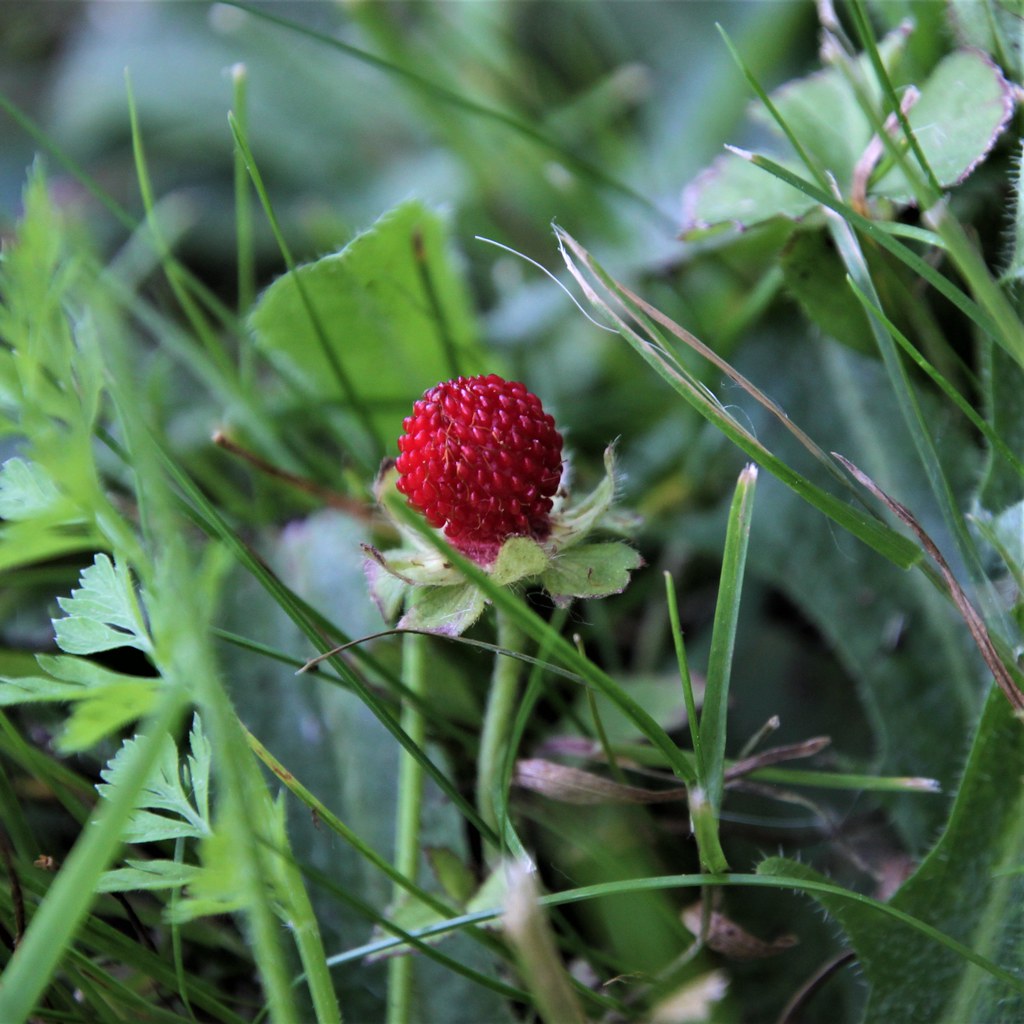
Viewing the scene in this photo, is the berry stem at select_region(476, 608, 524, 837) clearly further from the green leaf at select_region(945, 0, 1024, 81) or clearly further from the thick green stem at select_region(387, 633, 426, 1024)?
the green leaf at select_region(945, 0, 1024, 81)

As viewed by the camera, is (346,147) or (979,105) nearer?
(979,105)

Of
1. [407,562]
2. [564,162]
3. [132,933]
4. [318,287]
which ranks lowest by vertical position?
[132,933]

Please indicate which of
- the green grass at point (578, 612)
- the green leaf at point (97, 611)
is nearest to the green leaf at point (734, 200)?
the green grass at point (578, 612)

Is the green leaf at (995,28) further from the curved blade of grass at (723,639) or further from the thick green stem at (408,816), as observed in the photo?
the thick green stem at (408,816)

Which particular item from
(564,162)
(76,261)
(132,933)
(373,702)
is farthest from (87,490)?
(564,162)

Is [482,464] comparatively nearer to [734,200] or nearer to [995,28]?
[734,200]

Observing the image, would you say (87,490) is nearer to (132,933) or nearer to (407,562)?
(407,562)

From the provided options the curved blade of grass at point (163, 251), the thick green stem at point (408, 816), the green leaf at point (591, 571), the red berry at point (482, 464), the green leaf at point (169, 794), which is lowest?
the thick green stem at point (408, 816)
